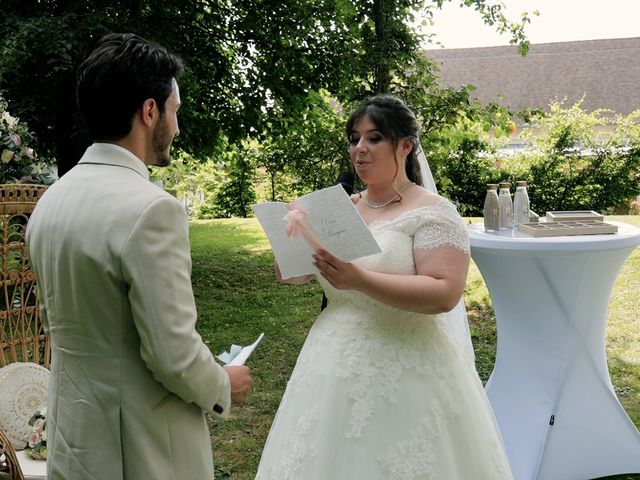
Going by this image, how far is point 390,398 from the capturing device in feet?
7.17

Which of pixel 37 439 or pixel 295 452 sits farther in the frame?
pixel 37 439

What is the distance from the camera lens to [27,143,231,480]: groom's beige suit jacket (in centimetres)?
140

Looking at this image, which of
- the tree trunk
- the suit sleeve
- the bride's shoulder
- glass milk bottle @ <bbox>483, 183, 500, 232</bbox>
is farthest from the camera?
the tree trunk

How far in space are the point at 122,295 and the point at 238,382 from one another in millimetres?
437

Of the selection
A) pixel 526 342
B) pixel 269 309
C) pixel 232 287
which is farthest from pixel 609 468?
pixel 232 287

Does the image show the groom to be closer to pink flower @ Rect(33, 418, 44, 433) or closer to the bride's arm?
the bride's arm

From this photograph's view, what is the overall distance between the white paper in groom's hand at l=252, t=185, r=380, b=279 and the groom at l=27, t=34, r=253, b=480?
56cm

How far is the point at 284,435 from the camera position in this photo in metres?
2.32

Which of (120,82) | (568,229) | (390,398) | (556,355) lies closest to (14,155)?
(120,82)

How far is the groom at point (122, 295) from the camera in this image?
140 centimetres

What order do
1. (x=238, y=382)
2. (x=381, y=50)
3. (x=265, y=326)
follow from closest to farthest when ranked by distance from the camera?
(x=238, y=382)
(x=381, y=50)
(x=265, y=326)

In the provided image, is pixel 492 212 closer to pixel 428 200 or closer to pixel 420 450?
pixel 428 200

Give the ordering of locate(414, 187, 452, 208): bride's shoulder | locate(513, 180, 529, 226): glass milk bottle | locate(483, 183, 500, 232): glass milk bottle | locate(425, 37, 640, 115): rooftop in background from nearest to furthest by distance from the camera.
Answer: locate(414, 187, 452, 208): bride's shoulder
locate(483, 183, 500, 232): glass milk bottle
locate(513, 180, 529, 226): glass milk bottle
locate(425, 37, 640, 115): rooftop in background

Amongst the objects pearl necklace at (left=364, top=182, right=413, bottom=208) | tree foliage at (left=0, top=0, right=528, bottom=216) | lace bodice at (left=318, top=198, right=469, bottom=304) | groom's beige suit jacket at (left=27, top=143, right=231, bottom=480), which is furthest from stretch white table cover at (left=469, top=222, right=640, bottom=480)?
tree foliage at (left=0, top=0, right=528, bottom=216)
